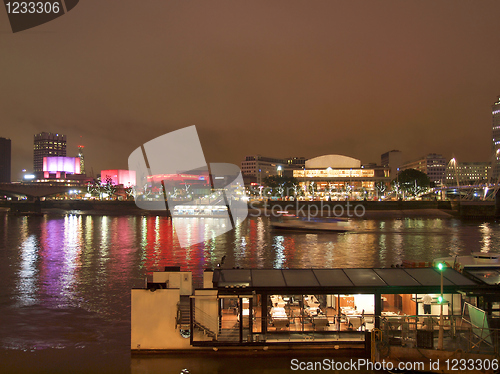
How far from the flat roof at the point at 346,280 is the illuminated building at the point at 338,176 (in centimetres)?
8825

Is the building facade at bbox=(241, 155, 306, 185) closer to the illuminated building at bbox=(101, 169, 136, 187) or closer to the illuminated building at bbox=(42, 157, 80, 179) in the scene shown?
the illuminated building at bbox=(101, 169, 136, 187)

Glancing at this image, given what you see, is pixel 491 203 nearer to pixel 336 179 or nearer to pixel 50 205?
pixel 336 179

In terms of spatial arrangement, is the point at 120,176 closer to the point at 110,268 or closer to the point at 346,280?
the point at 110,268

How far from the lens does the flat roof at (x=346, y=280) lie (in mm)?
8656

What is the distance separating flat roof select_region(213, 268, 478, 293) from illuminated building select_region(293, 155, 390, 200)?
88250mm

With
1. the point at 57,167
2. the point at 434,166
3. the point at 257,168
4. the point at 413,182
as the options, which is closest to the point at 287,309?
the point at 413,182

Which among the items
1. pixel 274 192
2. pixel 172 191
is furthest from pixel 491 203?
pixel 172 191

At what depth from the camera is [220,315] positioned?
888 cm

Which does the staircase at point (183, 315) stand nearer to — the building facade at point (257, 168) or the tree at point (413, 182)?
the tree at point (413, 182)

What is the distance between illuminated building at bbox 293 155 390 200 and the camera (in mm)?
101669

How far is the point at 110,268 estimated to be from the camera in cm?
2023

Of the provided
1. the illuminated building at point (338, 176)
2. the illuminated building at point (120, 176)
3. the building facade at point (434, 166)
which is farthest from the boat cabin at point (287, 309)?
the illuminated building at point (120, 176)

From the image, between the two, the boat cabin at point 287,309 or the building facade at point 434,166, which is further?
the building facade at point 434,166

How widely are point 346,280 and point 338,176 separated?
339 feet
